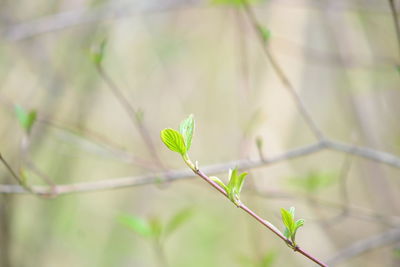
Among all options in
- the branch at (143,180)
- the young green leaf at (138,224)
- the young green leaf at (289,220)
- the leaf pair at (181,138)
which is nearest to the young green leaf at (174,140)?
the leaf pair at (181,138)

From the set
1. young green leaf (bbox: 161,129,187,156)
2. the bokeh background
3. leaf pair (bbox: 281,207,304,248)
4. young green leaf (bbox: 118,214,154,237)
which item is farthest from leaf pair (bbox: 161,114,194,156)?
the bokeh background

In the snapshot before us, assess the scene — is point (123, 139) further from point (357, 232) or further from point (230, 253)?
point (357, 232)

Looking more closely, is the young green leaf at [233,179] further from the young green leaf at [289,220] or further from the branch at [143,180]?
the branch at [143,180]

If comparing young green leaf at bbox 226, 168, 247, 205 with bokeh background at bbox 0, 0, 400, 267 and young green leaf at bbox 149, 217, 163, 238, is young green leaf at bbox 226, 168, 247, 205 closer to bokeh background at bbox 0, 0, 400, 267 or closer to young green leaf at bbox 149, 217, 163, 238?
young green leaf at bbox 149, 217, 163, 238

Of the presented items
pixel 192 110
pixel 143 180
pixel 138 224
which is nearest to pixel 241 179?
pixel 143 180

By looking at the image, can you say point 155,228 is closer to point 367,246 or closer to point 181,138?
point 367,246

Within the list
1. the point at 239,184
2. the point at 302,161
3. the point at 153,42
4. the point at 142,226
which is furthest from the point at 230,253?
the point at 239,184
